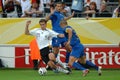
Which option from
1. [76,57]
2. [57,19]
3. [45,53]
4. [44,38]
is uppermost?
[57,19]

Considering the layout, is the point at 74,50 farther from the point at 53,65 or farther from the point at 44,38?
the point at 44,38

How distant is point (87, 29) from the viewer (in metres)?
19.0

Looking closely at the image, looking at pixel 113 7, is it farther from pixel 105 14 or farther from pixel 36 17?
pixel 36 17

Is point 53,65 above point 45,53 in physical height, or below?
below

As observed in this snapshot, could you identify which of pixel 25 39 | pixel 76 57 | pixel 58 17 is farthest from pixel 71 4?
pixel 76 57

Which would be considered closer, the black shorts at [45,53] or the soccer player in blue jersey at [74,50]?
the soccer player in blue jersey at [74,50]

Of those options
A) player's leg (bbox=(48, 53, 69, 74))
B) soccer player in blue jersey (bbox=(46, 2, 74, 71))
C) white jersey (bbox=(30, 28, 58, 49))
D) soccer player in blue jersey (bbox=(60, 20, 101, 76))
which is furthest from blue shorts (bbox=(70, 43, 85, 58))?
soccer player in blue jersey (bbox=(46, 2, 74, 71))

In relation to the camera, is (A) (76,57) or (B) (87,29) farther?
(B) (87,29)

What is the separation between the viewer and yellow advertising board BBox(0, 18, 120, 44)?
19.0 meters

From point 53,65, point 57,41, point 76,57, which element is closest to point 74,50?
point 76,57

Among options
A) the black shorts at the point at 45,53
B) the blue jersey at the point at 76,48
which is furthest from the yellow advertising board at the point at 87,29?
the black shorts at the point at 45,53

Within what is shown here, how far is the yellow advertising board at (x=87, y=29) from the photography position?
19.0 m

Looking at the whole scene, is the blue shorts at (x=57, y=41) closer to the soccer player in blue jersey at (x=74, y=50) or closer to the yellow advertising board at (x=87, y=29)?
the soccer player in blue jersey at (x=74, y=50)

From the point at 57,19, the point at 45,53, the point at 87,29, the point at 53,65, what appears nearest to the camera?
the point at 45,53
